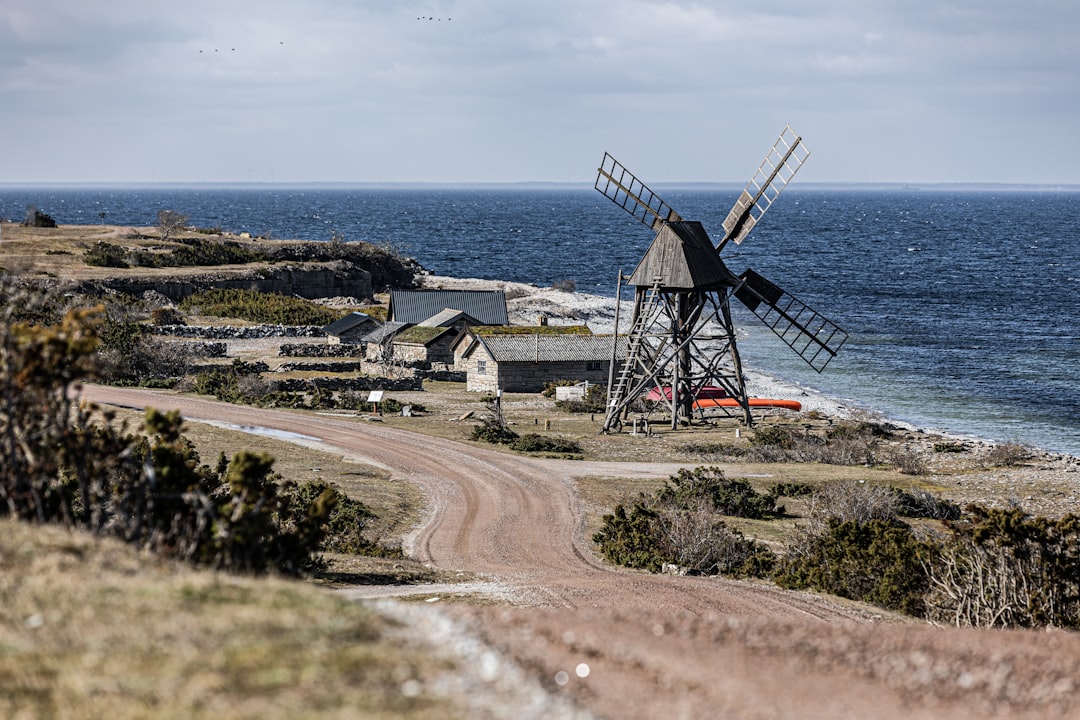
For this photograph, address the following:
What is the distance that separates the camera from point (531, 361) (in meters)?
54.0

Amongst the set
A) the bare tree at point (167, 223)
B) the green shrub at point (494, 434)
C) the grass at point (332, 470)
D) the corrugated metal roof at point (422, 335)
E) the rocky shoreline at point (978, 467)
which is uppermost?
the bare tree at point (167, 223)

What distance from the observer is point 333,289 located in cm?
9444

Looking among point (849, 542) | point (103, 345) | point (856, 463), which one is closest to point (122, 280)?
point (103, 345)

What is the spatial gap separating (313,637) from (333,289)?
85.6 metres

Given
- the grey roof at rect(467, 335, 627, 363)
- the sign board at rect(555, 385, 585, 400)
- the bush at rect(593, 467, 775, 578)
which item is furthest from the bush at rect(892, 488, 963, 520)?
the grey roof at rect(467, 335, 627, 363)

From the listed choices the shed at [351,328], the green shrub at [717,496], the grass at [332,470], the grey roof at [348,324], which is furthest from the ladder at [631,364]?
the grey roof at [348,324]

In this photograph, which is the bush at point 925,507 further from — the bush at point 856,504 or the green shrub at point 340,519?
the green shrub at point 340,519

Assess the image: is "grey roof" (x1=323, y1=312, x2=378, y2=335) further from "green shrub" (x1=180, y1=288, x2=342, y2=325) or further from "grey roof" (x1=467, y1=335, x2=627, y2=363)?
"grey roof" (x1=467, y1=335, x2=627, y2=363)

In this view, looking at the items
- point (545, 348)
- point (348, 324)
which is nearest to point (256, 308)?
point (348, 324)

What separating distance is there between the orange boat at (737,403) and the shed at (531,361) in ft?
17.7

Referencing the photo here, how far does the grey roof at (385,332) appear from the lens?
196 ft

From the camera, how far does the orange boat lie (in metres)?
49.5

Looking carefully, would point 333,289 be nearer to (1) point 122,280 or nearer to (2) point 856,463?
(1) point 122,280

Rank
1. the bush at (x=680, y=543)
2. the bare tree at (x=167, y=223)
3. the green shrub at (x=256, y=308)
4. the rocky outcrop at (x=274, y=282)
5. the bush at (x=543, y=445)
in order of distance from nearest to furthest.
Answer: the bush at (x=680, y=543) → the bush at (x=543, y=445) → the green shrub at (x=256, y=308) → the rocky outcrop at (x=274, y=282) → the bare tree at (x=167, y=223)
